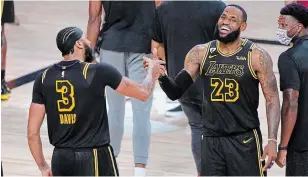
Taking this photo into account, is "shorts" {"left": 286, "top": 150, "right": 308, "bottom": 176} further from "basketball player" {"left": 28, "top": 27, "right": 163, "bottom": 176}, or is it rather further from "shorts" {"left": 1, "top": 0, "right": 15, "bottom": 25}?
"shorts" {"left": 1, "top": 0, "right": 15, "bottom": 25}

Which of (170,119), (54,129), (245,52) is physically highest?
(245,52)

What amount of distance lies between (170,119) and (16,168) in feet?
8.97

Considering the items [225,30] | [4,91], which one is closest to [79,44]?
[225,30]

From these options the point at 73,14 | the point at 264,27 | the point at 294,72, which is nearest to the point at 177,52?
the point at 294,72

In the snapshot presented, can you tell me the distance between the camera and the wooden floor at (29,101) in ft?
29.8

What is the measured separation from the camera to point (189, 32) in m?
8.08

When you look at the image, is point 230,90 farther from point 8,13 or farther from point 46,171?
point 8,13

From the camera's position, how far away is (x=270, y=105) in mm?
6781

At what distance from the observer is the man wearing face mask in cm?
667

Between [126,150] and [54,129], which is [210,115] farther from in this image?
[126,150]

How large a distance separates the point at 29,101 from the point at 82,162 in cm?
550

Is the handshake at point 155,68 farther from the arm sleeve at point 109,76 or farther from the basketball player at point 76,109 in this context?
the arm sleeve at point 109,76

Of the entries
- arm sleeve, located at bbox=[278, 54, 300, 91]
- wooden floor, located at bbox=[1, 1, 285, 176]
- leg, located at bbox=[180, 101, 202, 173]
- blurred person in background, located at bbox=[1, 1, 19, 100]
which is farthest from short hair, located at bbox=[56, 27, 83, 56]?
blurred person in background, located at bbox=[1, 1, 19, 100]

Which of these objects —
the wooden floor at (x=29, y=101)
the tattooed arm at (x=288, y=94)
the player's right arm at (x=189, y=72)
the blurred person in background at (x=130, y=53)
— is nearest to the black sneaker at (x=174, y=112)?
the wooden floor at (x=29, y=101)
